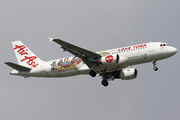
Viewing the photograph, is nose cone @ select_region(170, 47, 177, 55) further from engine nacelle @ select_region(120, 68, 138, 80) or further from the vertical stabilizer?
the vertical stabilizer

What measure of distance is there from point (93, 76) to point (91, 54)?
3.28m

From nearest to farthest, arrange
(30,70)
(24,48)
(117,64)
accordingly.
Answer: (117,64) < (30,70) < (24,48)

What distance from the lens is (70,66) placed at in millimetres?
54812

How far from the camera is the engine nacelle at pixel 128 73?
57812 mm

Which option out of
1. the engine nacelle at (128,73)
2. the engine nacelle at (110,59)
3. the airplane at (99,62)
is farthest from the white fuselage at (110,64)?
the engine nacelle at (128,73)

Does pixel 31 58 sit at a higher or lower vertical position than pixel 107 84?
higher

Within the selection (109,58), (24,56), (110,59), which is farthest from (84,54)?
(24,56)

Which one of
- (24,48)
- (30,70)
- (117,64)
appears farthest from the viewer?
(24,48)

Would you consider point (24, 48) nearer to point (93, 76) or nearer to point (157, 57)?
point (93, 76)

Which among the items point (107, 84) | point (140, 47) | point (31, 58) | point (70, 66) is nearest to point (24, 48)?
point (31, 58)

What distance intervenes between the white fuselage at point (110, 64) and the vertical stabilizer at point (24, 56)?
5.50 ft

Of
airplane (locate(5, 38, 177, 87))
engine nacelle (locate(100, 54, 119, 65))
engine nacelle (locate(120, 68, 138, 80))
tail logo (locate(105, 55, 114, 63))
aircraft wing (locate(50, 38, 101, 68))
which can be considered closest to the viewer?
aircraft wing (locate(50, 38, 101, 68))

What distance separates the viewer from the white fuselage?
171 feet

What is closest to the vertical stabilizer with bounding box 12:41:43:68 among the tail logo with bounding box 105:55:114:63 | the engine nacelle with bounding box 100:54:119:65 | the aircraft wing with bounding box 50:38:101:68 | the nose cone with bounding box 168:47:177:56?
the aircraft wing with bounding box 50:38:101:68
